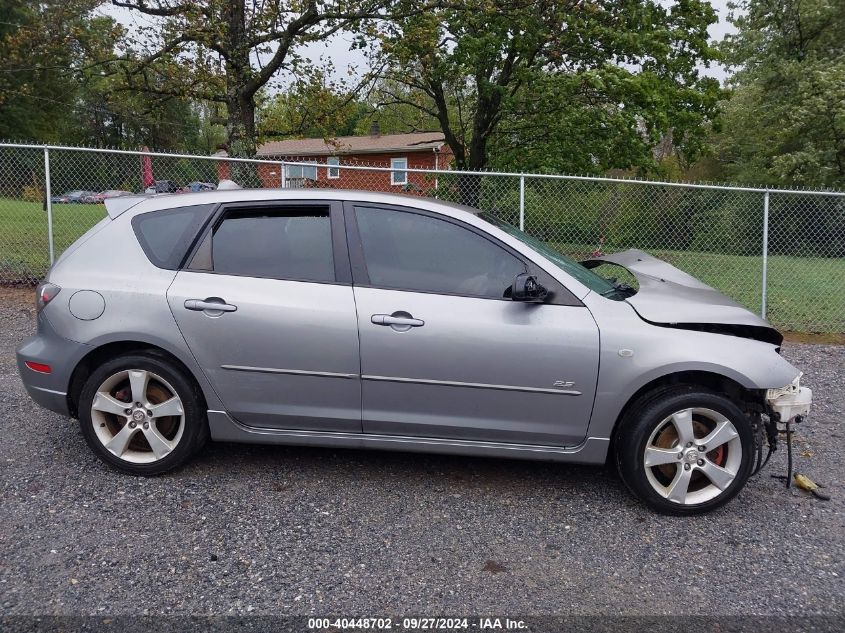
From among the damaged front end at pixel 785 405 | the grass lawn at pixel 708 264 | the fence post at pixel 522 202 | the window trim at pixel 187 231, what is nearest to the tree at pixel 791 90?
the grass lawn at pixel 708 264

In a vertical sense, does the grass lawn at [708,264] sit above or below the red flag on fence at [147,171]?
below

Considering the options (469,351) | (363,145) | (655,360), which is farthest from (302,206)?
(363,145)

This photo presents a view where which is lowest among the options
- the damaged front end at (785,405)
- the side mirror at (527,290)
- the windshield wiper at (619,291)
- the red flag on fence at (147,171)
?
the damaged front end at (785,405)

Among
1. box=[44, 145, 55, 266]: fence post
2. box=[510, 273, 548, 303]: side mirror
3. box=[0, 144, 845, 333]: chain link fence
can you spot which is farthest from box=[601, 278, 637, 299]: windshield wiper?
box=[44, 145, 55, 266]: fence post

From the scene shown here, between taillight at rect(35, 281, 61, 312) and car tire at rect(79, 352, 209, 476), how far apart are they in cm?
50

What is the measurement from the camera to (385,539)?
3295mm

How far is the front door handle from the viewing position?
11.7 ft

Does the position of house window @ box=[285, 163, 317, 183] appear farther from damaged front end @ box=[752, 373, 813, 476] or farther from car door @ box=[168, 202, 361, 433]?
damaged front end @ box=[752, 373, 813, 476]

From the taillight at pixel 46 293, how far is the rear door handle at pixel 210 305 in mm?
810

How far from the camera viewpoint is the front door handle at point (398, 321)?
11.7 ft

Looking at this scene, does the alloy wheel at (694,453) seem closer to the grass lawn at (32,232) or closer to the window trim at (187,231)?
the window trim at (187,231)

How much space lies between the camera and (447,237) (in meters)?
3.79

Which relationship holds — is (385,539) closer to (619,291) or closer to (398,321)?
(398,321)

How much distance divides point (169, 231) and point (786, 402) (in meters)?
3.62
